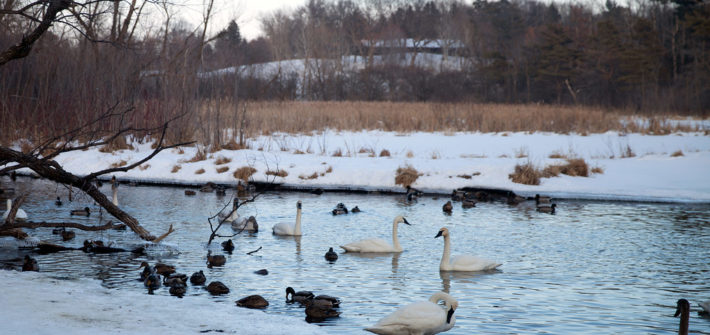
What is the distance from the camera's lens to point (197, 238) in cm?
1223

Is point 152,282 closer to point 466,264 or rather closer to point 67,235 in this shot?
point 67,235

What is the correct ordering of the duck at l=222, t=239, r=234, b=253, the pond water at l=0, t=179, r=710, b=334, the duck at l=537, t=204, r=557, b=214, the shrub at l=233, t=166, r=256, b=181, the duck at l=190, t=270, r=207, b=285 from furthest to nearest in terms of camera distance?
the shrub at l=233, t=166, r=256, b=181
the duck at l=537, t=204, r=557, b=214
the duck at l=222, t=239, r=234, b=253
the duck at l=190, t=270, r=207, b=285
the pond water at l=0, t=179, r=710, b=334

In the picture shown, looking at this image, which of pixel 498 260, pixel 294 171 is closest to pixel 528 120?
pixel 294 171

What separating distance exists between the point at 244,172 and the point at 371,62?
170ft

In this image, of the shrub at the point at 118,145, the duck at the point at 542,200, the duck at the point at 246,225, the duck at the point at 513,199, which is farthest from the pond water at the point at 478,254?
the shrub at the point at 118,145

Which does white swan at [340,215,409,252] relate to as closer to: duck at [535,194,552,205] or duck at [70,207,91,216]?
duck at [70,207,91,216]

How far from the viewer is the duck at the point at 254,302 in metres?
7.79

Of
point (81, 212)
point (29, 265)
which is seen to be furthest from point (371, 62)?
point (29, 265)

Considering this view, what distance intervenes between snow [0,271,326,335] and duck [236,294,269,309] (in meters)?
0.12

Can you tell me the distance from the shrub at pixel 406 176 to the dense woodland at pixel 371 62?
6.86m

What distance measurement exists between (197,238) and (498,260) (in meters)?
4.97

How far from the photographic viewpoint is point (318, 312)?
7434mm

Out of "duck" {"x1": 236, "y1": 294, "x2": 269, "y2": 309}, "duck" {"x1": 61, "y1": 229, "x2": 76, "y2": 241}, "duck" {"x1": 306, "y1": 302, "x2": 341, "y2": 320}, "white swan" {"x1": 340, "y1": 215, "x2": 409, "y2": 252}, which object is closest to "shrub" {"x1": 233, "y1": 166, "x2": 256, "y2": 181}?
"duck" {"x1": 61, "y1": 229, "x2": 76, "y2": 241}

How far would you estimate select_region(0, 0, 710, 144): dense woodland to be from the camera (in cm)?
2380
